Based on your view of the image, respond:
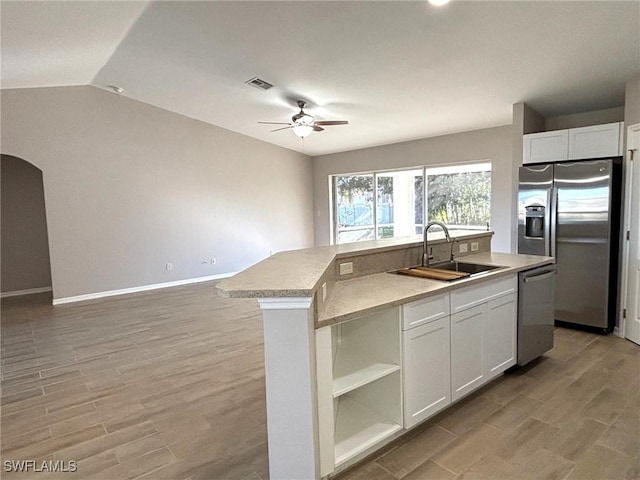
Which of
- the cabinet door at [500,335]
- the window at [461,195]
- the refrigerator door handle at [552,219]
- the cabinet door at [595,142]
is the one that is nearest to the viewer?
the cabinet door at [500,335]

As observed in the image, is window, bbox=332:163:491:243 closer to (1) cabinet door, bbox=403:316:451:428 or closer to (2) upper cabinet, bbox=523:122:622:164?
(2) upper cabinet, bbox=523:122:622:164

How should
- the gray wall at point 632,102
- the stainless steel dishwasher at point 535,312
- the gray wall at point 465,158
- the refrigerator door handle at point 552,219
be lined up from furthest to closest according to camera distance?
the gray wall at point 465,158 → the refrigerator door handle at point 552,219 → the gray wall at point 632,102 → the stainless steel dishwasher at point 535,312

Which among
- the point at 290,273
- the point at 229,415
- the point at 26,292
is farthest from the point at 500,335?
the point at 26,292

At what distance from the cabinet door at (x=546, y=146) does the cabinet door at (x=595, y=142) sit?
0.07m

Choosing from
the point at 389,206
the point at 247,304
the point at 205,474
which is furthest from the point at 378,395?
the point at 389,206

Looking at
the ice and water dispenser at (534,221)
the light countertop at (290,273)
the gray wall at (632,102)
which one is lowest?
the light countertop at (290,273)

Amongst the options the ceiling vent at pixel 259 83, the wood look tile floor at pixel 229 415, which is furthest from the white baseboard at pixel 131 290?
the ceiling vent at pixel 259 83

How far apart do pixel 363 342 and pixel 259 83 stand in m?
3.90

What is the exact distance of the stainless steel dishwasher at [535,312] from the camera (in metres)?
3.01

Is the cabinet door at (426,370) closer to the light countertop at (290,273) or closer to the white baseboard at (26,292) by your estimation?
the light countertop at (290,273)

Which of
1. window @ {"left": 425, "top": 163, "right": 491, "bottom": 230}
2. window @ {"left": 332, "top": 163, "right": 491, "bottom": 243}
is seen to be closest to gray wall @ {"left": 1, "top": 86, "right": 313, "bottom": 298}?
window @ {"left": 332, "top": 163, "right": 491, "bottom": 243}

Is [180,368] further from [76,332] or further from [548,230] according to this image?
[548,230]

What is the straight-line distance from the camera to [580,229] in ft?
13.5

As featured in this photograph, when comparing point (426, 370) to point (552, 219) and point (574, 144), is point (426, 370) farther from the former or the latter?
point (574, 144)
